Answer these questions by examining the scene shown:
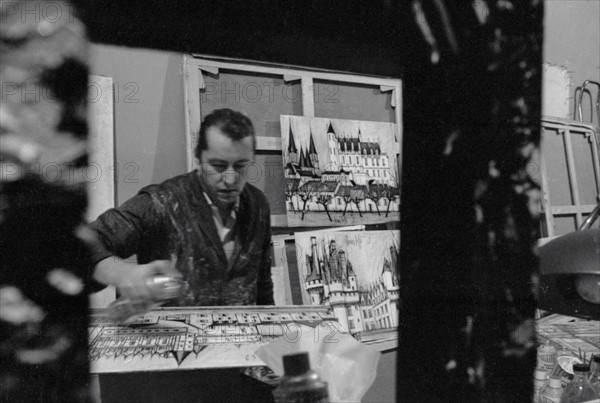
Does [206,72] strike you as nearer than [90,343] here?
No

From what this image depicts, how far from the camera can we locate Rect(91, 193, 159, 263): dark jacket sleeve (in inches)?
42.0

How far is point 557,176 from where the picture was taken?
1.63m

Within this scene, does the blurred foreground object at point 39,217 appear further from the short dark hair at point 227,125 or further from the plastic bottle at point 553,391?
the plastic bottle at point 553,391

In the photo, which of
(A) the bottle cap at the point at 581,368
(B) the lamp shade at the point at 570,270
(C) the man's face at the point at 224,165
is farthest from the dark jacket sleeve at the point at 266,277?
(A) the bottle cap at the point at 581,368

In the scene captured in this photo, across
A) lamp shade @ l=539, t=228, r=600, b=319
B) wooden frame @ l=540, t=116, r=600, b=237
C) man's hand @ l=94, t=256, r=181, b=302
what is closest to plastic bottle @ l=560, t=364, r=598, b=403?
lamp shade @ l=539, t=228, r=600, b=319

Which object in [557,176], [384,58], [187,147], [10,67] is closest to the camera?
[10,67]

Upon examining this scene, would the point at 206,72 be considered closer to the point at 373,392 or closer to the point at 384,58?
the point at 384,58

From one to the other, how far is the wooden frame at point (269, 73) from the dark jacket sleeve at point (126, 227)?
0.12m

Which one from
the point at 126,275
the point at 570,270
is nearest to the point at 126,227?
the point at 126,275

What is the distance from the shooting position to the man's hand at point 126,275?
3.48ft

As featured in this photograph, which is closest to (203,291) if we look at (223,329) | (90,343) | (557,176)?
(223,329)

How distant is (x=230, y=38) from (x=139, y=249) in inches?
19.1

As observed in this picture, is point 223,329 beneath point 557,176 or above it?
beneath

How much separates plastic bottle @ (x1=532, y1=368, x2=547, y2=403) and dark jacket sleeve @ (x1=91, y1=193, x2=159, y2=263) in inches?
42.2
